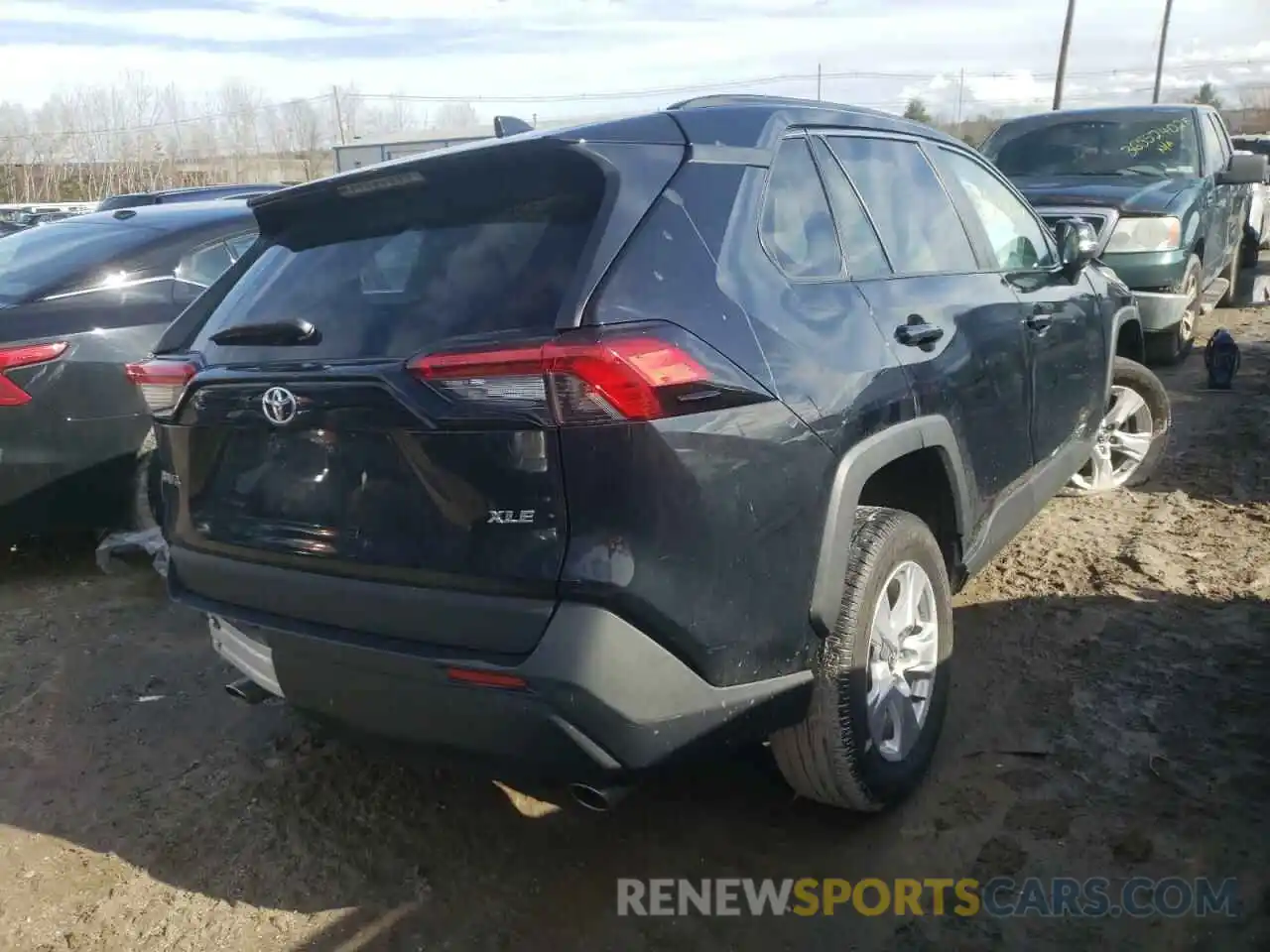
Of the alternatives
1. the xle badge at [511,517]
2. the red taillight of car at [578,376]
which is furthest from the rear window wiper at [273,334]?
the xle badge at [511,517]

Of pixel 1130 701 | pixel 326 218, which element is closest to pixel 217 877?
pixel 326 218

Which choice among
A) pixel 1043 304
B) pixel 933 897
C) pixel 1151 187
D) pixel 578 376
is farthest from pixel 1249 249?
pixel 578 376

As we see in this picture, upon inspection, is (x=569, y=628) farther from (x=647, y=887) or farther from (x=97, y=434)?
(x=97, y=434)

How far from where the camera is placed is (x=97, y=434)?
462 cm

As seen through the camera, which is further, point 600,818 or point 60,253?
point 60,253

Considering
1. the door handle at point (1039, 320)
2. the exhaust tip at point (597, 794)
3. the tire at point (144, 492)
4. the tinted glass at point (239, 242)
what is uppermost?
the tinted glass at point (239, 242)

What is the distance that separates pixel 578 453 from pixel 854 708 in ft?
3.41

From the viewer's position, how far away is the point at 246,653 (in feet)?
8.66

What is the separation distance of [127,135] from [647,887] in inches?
2375

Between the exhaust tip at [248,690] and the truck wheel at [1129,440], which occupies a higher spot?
the exhaust tip at [248,690]

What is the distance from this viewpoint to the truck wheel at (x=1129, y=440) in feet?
17.6

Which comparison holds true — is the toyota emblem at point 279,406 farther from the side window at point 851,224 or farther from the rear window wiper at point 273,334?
the side window at point 851,224

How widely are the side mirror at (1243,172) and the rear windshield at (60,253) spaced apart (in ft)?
25.4

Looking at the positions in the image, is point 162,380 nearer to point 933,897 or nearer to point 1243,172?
point 933,897
